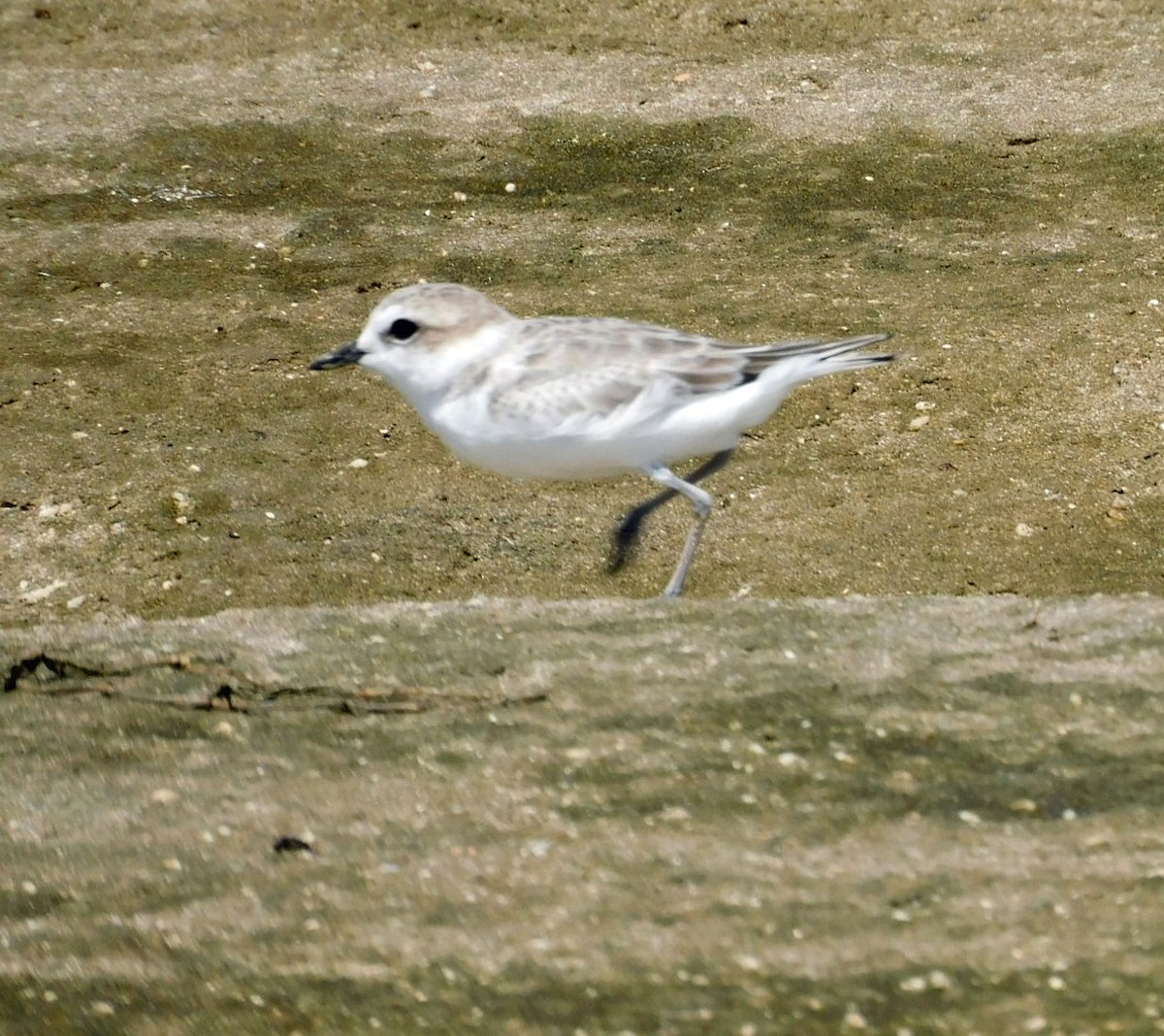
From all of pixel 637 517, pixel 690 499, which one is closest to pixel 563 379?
pixel 690 499

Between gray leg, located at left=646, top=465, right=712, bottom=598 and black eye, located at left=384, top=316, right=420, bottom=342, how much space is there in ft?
2.49

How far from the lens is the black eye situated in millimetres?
4625

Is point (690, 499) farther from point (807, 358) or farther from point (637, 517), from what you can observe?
point (807, 358)

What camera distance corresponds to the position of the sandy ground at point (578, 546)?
3.51 meters

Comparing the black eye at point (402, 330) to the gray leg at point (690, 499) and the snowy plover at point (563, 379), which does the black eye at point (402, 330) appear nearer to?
the snowy plover at point (563, 379)

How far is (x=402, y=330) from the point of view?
464 cm

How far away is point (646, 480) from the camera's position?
20.2ft

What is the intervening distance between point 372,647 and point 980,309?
3.35 meters

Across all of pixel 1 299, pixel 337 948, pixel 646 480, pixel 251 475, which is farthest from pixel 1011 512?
pixel 1 299

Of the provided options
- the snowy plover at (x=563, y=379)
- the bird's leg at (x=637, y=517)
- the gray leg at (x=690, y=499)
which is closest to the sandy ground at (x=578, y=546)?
the bird's leg at (x=637, y=517)

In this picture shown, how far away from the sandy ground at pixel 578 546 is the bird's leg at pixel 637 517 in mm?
64

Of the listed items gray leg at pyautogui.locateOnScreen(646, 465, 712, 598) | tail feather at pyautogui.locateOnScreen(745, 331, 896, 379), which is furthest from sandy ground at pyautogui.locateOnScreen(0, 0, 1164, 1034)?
tail feather at pyautogui.locateOnScreen(745, 331, 896, 379)

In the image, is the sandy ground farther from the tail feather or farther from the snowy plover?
the tail feather

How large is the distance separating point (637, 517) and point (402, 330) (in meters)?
1.08
